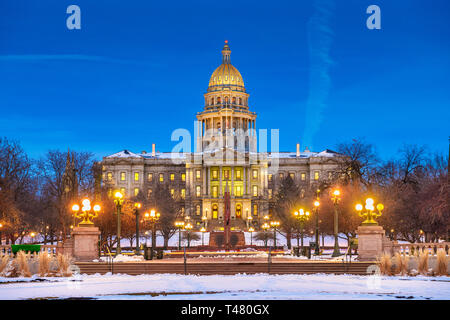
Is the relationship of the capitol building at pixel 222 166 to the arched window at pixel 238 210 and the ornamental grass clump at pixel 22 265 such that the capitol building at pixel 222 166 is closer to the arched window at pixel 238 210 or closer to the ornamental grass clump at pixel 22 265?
the arched window at pixel 238 210

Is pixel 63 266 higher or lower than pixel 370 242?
lower

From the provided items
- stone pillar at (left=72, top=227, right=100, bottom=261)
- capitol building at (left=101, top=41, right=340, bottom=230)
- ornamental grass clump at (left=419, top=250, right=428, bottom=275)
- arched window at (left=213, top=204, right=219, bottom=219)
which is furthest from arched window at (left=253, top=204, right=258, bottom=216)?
ornamental grass clump at (left=419, top=250, right=428, bottom=275)

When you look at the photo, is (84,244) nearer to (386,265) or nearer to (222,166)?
(386,265)

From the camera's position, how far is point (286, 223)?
7544 cm

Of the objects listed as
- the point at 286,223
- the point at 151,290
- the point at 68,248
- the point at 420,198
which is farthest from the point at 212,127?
the point at 151,290

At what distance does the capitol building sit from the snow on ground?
98523 mm

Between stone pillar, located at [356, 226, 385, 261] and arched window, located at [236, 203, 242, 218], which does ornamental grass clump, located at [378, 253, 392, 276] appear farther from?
arched window, located at [236, 203, 242, 218]

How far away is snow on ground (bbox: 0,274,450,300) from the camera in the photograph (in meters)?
19.3

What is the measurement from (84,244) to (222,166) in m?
107

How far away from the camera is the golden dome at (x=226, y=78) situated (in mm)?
163000

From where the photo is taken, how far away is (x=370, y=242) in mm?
32688

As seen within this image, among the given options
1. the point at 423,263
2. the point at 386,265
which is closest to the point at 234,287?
the point at 386,265

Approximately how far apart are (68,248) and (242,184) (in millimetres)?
107649
